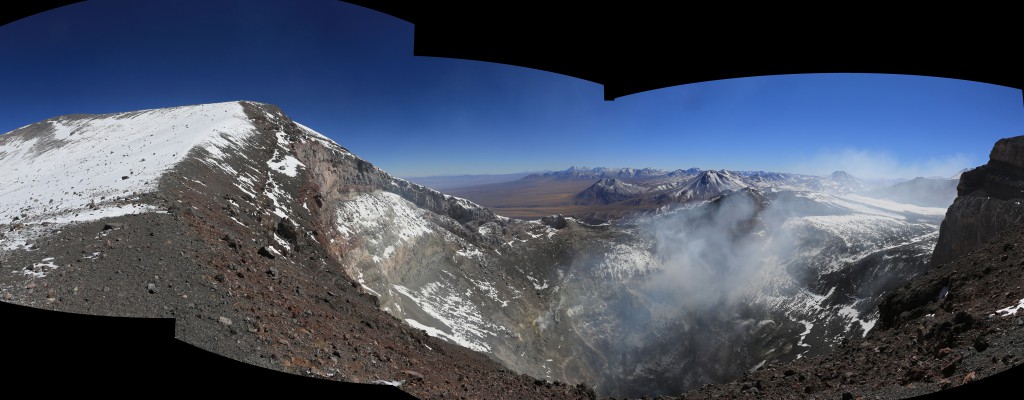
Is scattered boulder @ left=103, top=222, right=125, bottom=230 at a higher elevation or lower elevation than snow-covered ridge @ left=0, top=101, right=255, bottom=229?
lower

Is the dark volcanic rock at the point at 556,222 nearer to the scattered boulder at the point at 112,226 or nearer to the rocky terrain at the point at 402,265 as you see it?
the rocky terrain at the point at 402,265

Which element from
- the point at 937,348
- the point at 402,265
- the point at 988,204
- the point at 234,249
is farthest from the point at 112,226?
the point at 988,204

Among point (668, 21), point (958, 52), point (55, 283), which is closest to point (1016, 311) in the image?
point (958, 52)

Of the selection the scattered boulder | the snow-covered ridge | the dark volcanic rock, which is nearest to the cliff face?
the dark volcanic rock

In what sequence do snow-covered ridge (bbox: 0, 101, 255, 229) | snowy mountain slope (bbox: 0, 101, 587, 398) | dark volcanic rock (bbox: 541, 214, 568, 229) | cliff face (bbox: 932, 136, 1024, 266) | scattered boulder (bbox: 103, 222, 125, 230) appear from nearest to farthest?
snowy mountain slope (bbox: 0, 101, 587, 398) → scattered boulder (bbox: 103, 222, 125, 230) → snow-covered ridge (bbox: 0, 101, 255, 229) → cliff face (bbox: 932, 136, 1024, 266) → dark volcanic rock (bbox: 541, 214, 568, 229)

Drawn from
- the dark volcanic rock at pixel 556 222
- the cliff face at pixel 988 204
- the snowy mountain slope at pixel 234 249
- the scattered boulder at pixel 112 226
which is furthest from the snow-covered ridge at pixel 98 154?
the cliff face at pixel 988 204

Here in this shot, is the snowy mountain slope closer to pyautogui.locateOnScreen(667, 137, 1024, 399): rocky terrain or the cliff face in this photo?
pyautogui.locateOnScreen(667, 137, 1024, 399): rocky terrain
